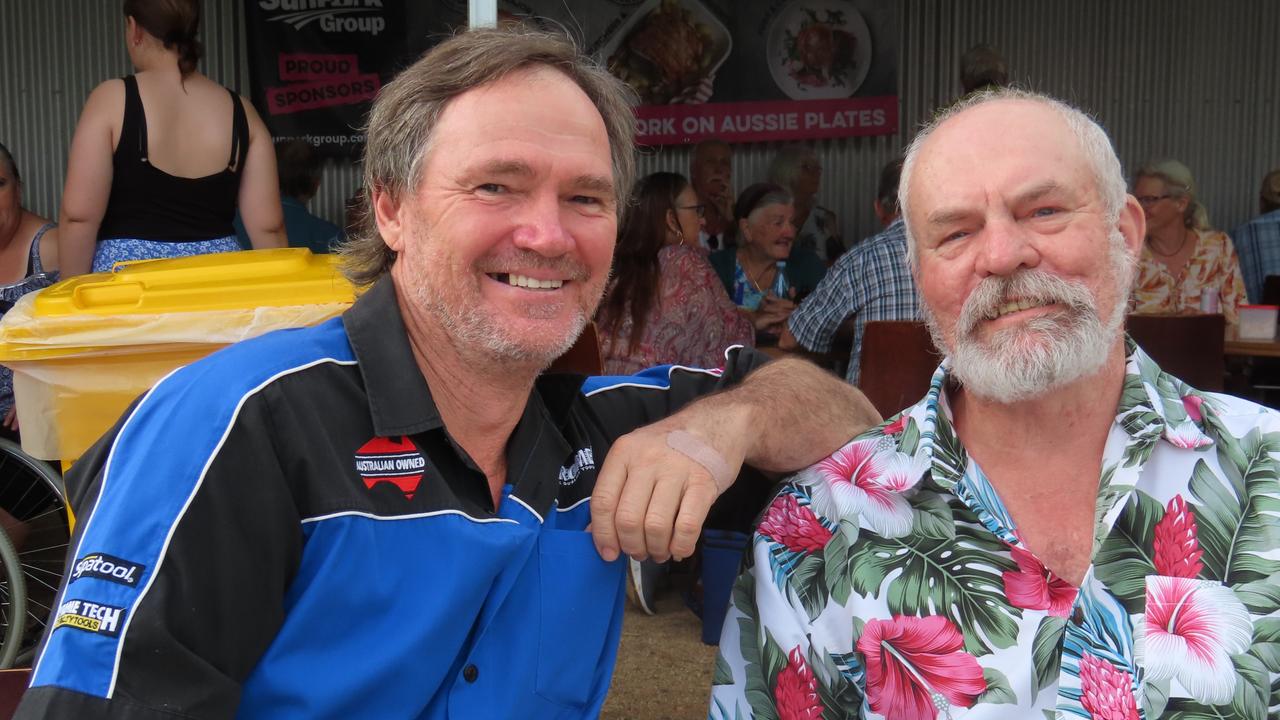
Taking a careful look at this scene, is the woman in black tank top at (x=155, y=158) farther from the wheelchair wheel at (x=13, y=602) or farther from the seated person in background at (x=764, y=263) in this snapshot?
the seated person in background at (x=764, y=263)

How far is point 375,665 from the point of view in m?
1.42

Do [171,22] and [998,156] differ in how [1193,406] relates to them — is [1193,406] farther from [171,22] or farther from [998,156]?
[171,22]

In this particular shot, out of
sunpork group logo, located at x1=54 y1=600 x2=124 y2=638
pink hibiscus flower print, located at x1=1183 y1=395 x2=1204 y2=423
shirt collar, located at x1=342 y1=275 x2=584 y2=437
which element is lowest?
sunpork group logo, located at x1=54 y1=600 x2=124 y2=638

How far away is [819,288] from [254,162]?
247 cm

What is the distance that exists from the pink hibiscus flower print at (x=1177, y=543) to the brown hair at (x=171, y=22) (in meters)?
3.10

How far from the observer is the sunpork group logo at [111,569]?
126 centimetres

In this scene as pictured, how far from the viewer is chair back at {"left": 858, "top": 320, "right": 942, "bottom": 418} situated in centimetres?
379

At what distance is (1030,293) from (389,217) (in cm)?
104

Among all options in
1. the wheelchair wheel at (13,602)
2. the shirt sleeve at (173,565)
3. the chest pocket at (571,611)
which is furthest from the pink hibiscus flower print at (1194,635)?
the wheelchair wheel at (13,602)

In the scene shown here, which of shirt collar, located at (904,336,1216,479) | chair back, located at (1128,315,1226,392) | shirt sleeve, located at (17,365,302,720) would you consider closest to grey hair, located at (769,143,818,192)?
chair back, located at (1128,315,1226,392)

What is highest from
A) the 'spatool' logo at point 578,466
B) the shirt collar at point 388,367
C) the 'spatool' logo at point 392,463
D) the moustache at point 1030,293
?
the moustache at point 1030,293

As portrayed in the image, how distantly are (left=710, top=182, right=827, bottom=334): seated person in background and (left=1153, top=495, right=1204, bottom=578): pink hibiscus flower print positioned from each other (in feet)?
→ 13.2

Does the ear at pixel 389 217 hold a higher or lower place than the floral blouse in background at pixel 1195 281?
higher

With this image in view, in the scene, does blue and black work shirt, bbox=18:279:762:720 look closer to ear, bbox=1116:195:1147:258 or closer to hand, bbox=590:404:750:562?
hand, bbox=590:404:750:562
